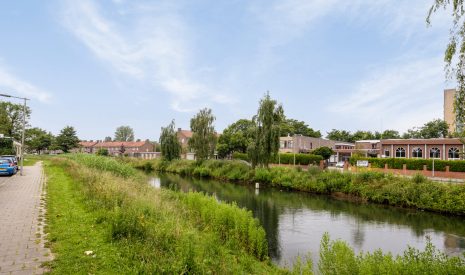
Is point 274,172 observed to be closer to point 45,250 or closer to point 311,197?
point 311,197

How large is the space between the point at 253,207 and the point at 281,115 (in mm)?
17236

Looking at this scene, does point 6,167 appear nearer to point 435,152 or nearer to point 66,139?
point 435,152

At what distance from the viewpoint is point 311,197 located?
86.7 feet

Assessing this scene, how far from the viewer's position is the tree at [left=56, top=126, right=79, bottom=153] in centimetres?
7456

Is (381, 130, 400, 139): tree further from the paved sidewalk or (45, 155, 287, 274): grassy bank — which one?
the paved sidewalk

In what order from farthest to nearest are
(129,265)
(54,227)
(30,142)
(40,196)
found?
(30,142) < (40,196) < (54,227) < (129,265)

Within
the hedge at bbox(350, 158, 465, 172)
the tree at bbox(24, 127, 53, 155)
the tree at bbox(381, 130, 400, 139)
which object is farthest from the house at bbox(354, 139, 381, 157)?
the tree at bbox(24, 127, 53, 155)

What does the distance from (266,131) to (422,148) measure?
24526mm

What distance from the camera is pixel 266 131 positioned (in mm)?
34938

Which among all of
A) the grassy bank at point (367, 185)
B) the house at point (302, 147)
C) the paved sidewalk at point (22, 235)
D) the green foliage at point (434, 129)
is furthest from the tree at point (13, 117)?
the green foliage at point (434, 129)

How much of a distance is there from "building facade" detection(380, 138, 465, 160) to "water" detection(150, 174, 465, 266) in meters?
25.3

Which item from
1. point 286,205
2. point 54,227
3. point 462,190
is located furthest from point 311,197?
point 54,227

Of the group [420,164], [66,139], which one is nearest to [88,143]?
[66,139]

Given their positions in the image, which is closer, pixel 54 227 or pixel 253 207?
pixel 54 227
